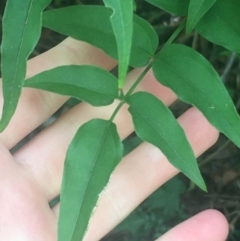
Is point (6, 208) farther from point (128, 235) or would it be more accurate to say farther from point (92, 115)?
point (128, 235)

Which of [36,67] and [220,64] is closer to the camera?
[36,67]

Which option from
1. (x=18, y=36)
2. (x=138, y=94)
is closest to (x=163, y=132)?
(x=138, y=94)

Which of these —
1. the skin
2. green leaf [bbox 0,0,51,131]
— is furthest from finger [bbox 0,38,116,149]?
green leaf [bbox 0,0,51,131]

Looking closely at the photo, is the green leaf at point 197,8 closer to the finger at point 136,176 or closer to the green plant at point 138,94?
the green plant at point 138,94

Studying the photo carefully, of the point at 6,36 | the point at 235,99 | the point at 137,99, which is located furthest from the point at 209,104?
the point at 235,99

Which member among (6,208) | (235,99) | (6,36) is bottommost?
(235,99)

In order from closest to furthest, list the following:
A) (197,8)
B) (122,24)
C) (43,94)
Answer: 1. (122,24)
2. (197,8)
3. (43,94)

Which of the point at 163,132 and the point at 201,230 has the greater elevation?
the point at 163,132

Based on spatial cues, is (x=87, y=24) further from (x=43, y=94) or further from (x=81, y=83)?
(x=43, y=94)
